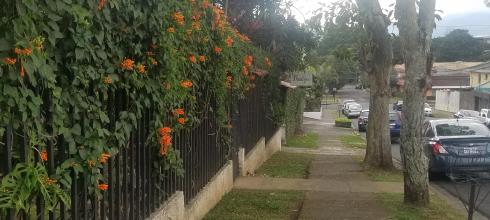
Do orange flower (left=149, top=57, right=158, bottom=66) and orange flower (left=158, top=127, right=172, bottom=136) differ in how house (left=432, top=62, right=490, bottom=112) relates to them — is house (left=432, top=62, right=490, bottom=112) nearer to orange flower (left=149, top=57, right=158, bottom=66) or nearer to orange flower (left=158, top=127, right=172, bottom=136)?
orange flower (left=158, top=127, right=172, bottom=136)

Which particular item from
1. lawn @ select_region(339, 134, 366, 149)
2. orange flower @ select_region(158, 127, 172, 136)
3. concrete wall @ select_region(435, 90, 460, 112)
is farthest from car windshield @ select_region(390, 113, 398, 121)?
concrete wall @ select_region(435, 90, 460, 112)

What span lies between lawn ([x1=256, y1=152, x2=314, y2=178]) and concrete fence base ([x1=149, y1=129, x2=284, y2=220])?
0.29 m

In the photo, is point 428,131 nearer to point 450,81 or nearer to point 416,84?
point 416,84

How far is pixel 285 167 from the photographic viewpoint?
15.0m

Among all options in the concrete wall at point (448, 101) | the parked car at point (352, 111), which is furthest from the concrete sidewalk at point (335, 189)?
the concrete wall at point (448, 101)

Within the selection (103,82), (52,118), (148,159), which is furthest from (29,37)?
(148,159)

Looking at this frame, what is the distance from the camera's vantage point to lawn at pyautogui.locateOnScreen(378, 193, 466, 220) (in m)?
8.35

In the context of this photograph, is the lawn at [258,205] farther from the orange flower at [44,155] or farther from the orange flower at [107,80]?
the orange flower at [44,155]

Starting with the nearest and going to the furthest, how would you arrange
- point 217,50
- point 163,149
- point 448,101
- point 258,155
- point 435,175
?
point 163,149 < point 217,50 < point 435,175 < point 258,155 < point 448,101

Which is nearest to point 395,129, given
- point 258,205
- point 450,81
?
point 258,205

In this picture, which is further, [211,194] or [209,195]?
[211,194]

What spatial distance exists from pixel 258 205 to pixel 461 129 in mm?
7219

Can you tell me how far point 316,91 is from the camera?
5328 cm

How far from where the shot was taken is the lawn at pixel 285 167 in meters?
13.3
